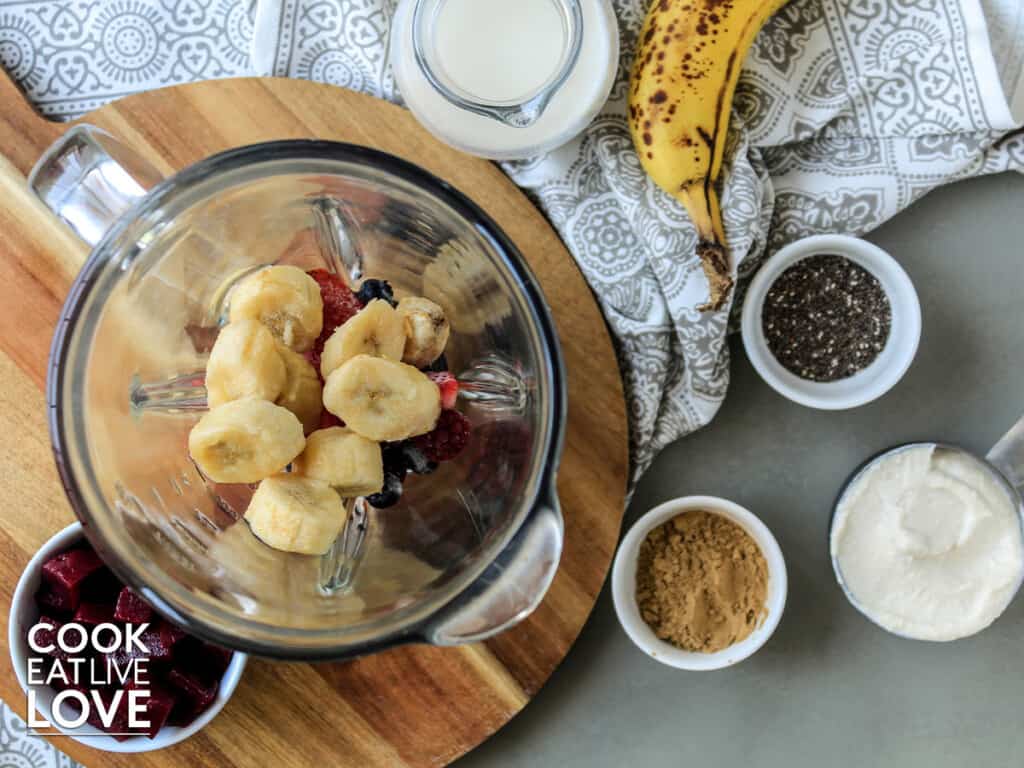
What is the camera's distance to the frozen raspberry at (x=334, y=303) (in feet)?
2.77

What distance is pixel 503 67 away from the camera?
1.03 m

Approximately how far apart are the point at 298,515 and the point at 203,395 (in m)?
0.21

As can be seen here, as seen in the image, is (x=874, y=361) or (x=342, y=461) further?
(x=874, y=361)

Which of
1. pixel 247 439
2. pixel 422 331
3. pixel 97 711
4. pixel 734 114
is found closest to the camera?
pixel 247 439

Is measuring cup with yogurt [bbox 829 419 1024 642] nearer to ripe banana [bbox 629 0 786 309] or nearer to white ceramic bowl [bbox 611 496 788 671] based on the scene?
white ceramic bowl [bbox 611 496 788 671]

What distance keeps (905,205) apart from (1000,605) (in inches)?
18.8

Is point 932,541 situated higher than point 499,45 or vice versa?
point 499,45

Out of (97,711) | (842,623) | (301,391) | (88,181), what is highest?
(88,181)

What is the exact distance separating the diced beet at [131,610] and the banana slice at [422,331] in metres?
0.38

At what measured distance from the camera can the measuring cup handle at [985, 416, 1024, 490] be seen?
3.82ft

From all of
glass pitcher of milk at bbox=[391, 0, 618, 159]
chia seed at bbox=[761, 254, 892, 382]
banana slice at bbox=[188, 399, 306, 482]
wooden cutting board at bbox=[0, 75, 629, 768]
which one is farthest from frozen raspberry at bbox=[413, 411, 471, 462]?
chia seed at bbox=[761, 254, 892, 382]

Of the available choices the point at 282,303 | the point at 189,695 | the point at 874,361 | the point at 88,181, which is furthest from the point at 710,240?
the point at 189,695

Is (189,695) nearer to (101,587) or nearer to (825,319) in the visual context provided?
(101,587)

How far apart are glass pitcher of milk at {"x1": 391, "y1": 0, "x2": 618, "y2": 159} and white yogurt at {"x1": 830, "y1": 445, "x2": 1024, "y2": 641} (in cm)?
54
